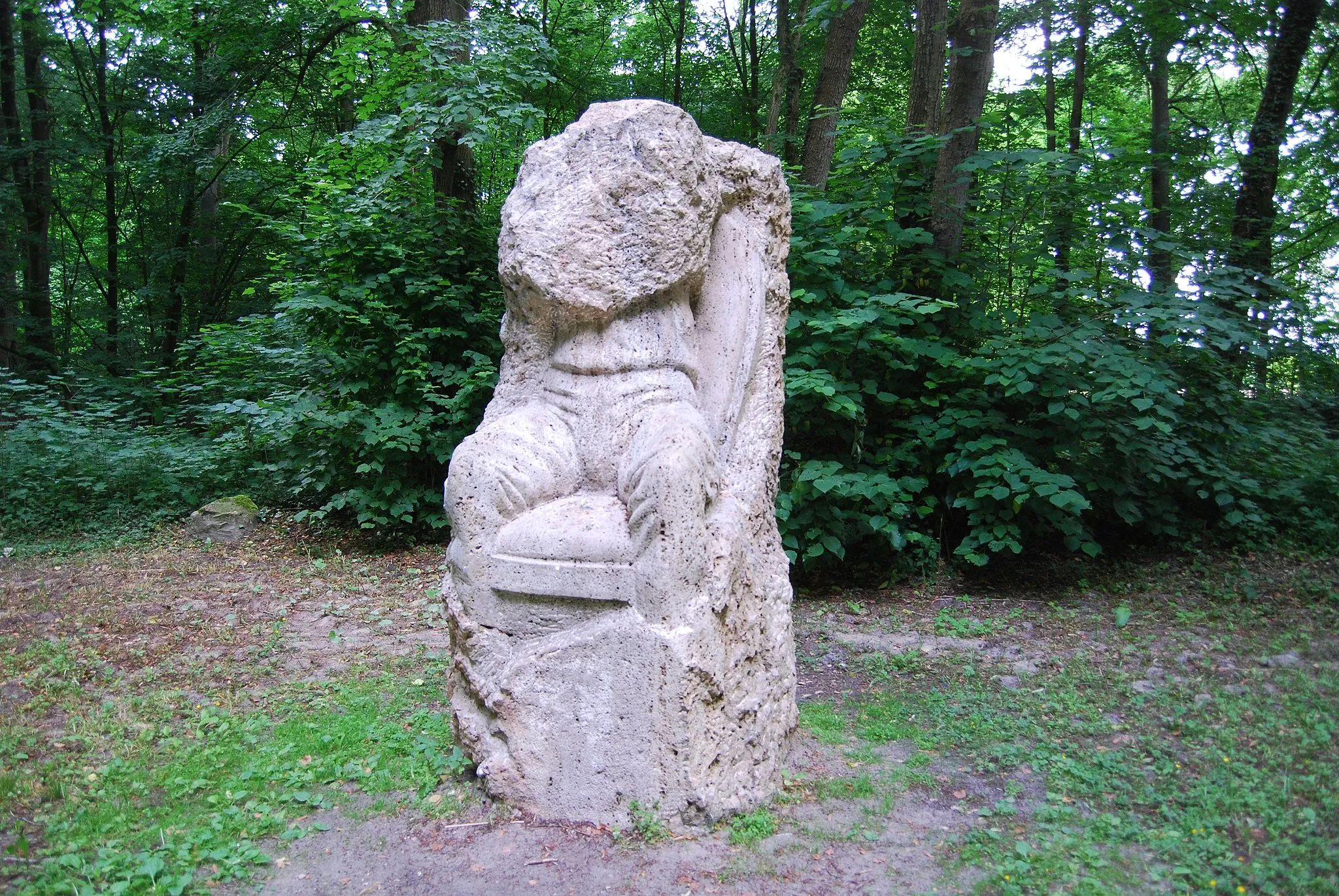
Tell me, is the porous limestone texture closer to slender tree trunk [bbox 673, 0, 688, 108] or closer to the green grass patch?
the green grass patch

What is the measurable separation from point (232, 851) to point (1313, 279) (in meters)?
9.68

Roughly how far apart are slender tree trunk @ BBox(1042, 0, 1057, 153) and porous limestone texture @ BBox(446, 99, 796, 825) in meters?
6.50

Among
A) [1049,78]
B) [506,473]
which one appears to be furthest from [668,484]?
[1049,78]

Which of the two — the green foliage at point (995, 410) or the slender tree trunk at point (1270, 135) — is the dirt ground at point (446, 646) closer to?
the green foliage at point (995, 410)

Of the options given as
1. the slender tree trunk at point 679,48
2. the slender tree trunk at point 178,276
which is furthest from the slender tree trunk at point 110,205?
the slender tree trunk at point 679,48

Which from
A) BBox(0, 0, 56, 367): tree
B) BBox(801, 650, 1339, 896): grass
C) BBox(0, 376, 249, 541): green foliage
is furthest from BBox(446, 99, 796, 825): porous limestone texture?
BBox(0, 0, 56, 367): tree

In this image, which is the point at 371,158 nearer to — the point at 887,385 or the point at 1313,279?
the point at 887,385

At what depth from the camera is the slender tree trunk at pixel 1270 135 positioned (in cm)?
619

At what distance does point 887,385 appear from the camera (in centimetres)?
582

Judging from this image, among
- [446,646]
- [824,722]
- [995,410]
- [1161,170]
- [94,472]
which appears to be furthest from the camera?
[94,472]

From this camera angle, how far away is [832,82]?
815 cm

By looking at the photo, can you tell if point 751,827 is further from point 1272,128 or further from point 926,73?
point 926,73

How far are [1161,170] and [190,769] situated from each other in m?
6.77

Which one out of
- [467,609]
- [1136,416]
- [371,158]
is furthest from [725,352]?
[371,158]
